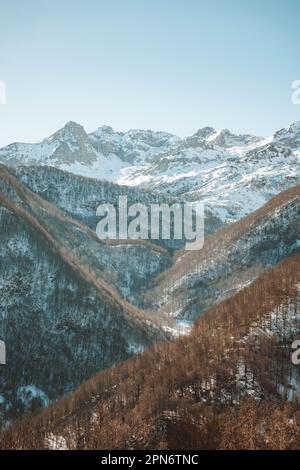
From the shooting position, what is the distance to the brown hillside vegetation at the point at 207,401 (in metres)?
83.4

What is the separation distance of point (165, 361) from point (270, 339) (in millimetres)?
30229

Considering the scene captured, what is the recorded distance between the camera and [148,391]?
341 ft

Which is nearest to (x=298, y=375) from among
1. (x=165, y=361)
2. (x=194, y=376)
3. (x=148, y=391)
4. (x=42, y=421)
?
(x=194, y=376)

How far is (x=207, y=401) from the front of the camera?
92.4 m

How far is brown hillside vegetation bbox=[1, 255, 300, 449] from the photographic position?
8344 centimetres

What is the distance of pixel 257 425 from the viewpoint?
83.7m
